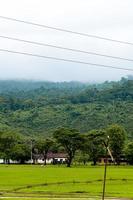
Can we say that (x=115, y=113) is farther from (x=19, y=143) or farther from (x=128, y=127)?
(x=19, y=143)

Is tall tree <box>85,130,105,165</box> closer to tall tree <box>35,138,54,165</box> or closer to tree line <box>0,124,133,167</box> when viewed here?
tree line <box>0,124,133,167</box>

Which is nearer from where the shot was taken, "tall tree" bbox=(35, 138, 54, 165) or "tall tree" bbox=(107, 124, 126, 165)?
"tall tree" bbox=(107, 124, 126, 165)

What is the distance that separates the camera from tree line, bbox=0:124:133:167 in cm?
12975

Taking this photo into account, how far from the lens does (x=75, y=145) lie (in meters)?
131

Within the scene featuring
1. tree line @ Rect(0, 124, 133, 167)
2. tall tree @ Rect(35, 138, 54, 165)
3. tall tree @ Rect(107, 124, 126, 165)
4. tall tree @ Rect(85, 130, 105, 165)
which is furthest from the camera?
tall tree @ Rect(35, 138, 54, 165)

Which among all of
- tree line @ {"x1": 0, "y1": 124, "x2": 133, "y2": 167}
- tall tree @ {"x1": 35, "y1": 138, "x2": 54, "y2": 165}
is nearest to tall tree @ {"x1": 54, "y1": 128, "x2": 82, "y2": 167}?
tree line @ {"x1": 0, "y1": 124, "x2": 133, "y2": 167}

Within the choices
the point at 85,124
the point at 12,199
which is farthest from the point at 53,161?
the point at 12,199

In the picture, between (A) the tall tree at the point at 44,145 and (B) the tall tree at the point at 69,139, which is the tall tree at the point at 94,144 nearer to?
(B) the tall tree at the point at 69,139

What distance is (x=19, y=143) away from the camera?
5901 inches

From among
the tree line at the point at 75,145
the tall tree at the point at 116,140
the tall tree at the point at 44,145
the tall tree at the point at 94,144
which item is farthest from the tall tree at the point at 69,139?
the tall tree at the point at 44,145

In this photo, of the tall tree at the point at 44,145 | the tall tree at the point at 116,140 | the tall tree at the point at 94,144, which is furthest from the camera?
the tall tree at the point at 44,145

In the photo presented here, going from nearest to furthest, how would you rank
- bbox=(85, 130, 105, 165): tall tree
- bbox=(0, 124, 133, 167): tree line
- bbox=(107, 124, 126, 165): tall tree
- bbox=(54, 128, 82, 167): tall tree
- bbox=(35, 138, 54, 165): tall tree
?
bbox=(54, 128, 82, 167): tall tree → bbox=(0, 124, 133, 167): tree line → bbox=(85, 130, 105, 165): tall tree → bbox=(107, 124, 126, 165): tall tree → bbox=(35, 138, 54, 165): tall tree

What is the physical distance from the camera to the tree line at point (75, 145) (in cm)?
12975

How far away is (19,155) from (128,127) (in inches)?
1959
